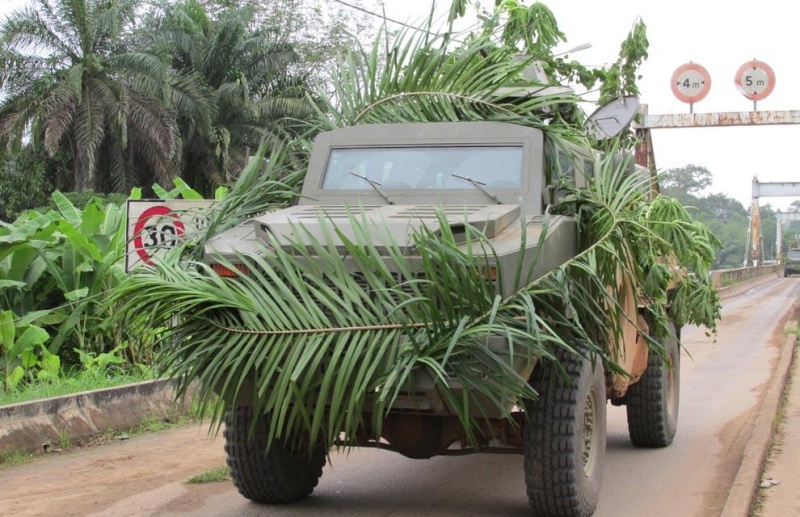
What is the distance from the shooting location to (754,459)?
7062mm

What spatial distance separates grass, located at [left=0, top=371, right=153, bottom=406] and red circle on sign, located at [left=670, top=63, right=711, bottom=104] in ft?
69.6

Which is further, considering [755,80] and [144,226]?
[755,80]

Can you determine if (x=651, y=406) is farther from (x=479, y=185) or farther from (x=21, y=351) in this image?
(x=21, y=351)

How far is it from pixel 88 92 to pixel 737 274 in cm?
3445

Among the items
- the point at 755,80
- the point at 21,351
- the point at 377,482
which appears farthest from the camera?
the point at 755,80

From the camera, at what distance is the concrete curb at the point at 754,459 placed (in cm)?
592

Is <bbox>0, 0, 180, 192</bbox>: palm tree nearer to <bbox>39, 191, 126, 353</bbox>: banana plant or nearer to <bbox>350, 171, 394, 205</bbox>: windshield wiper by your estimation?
<bbox>39, 191, 126, 353</bbox>: banana plant

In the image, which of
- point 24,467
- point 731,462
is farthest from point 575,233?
point 24,467

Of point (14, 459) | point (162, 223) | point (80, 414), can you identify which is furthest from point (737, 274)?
point (162, 223)

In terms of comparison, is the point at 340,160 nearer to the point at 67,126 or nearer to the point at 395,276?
the point at 395,276

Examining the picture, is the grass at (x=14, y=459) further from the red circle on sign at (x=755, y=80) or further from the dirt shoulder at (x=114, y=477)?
the red circle on sign at (x=755, y=80)

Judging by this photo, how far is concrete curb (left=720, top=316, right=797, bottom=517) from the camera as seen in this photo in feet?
19.4

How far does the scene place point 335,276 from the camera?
532cm

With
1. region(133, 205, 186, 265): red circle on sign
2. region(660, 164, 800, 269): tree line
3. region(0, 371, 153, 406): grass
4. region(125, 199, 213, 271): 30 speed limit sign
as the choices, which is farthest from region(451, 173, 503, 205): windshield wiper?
region(660, 164, 800, 269): tree line
